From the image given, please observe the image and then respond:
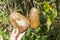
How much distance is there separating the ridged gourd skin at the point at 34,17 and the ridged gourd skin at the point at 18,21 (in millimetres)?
28

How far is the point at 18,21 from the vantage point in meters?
1.09

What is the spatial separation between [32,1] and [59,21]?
0.18 metres

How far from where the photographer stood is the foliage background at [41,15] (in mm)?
1094

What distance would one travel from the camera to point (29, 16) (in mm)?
1113

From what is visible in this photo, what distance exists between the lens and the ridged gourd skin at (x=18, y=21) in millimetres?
1085

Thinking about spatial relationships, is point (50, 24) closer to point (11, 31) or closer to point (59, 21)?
point (59, 21)

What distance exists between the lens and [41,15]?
114cm

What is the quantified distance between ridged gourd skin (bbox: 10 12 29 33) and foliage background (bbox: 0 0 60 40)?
0.02 meters

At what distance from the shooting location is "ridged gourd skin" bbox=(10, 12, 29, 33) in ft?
3.56

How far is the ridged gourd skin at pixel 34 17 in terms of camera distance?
3.63 feet

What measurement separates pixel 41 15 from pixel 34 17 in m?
0.04

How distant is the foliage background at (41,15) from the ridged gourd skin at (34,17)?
0.06ft

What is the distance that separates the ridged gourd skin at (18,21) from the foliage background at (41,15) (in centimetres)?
2

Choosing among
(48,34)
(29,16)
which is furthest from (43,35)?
(29,16)
